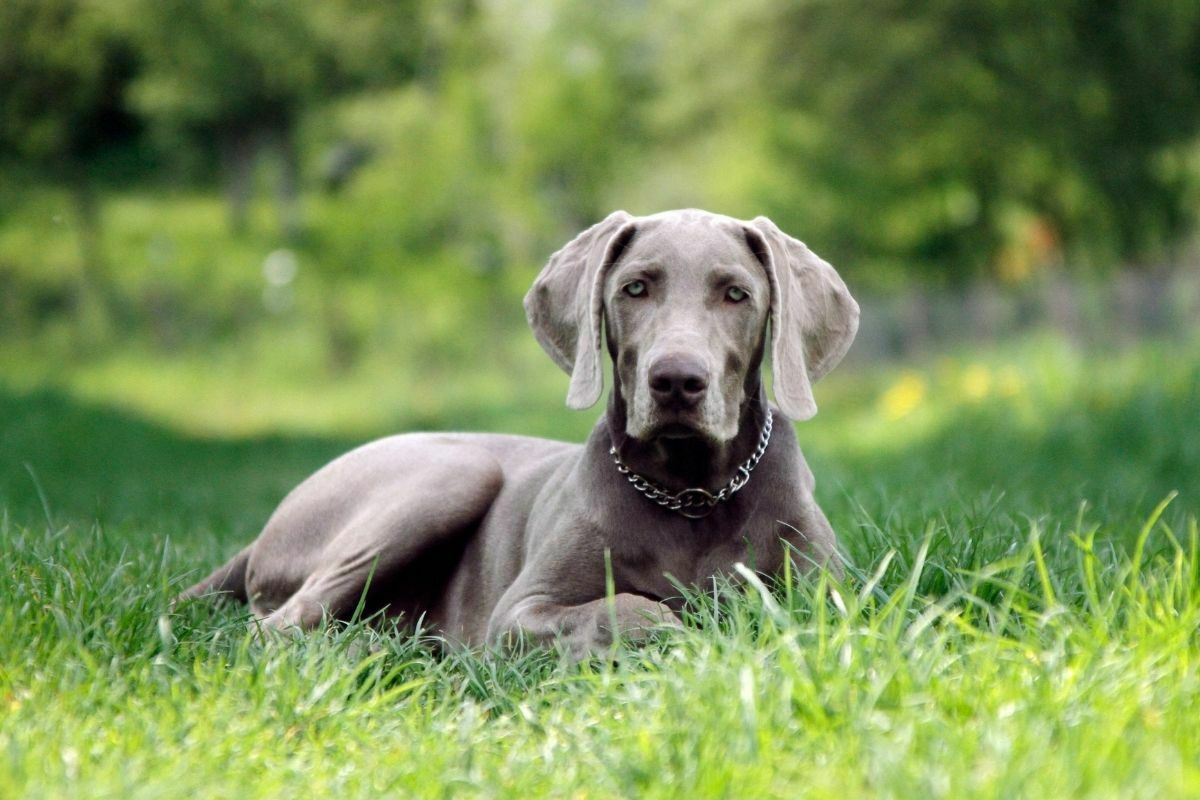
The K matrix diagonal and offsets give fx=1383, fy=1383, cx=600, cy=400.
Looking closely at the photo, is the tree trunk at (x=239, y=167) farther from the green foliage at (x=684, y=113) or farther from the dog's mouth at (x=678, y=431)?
the dog's mouth at (x=678, y=431)

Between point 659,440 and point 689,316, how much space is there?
388mm

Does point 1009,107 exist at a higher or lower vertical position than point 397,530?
higher

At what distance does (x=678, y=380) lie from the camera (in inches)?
137

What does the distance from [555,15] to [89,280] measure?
8251 millimetres

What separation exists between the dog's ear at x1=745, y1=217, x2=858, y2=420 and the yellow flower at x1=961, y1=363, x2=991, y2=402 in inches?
277

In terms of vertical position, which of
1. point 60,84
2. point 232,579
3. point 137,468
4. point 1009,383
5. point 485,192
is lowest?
point 137,468

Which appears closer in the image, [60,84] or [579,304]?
[579,304]

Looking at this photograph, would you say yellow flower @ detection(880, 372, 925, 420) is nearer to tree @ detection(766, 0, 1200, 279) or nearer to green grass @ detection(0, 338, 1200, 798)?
tree @ detection(766, 0, 1200, 279)

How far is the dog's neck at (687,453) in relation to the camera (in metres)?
3.86

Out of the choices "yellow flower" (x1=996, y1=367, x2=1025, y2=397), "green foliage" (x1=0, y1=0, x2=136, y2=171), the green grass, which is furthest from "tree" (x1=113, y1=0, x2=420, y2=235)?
the green grass

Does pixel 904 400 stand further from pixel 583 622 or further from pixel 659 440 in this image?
pixel 583 622

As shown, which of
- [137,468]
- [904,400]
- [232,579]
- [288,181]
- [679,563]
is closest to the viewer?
[679,563]

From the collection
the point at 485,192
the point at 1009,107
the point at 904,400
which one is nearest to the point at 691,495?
the point at 904,400

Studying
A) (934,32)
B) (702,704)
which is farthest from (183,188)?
(702,704)
